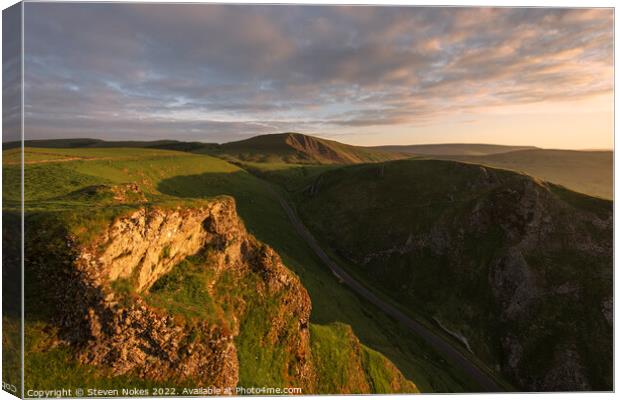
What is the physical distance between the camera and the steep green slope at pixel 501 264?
139 ft

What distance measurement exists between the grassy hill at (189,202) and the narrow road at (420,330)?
7.76 feet

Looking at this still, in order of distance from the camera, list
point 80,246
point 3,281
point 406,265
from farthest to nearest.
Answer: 1. point 406,265
2. point 3,281
3. point 80,246

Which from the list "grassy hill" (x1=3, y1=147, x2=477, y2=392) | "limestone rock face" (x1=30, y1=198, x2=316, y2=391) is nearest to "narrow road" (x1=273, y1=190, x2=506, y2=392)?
"grassy hill" (x1=3, y1=147, x2=477, y2=392)

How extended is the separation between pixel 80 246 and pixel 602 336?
63.1m

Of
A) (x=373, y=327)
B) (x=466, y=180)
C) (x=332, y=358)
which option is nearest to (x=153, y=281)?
(x=332, y=358)

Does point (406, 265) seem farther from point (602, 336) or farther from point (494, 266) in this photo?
point (602, 336)

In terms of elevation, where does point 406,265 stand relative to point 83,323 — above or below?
below

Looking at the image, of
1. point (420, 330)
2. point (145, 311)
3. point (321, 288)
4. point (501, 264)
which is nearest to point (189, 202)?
point (145, 311)

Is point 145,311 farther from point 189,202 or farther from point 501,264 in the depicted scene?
point 501,264

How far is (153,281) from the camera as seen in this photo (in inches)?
704

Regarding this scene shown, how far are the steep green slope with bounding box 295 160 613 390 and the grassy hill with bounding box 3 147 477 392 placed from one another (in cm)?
1189

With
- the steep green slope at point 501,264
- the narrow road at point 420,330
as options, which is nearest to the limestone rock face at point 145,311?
the narrow road at point 420,330

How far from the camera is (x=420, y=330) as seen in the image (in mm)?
46438

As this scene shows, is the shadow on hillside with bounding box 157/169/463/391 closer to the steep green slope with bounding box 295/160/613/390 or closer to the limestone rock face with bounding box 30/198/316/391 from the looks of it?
the steep green slope with bounding box 295/160/613/390
